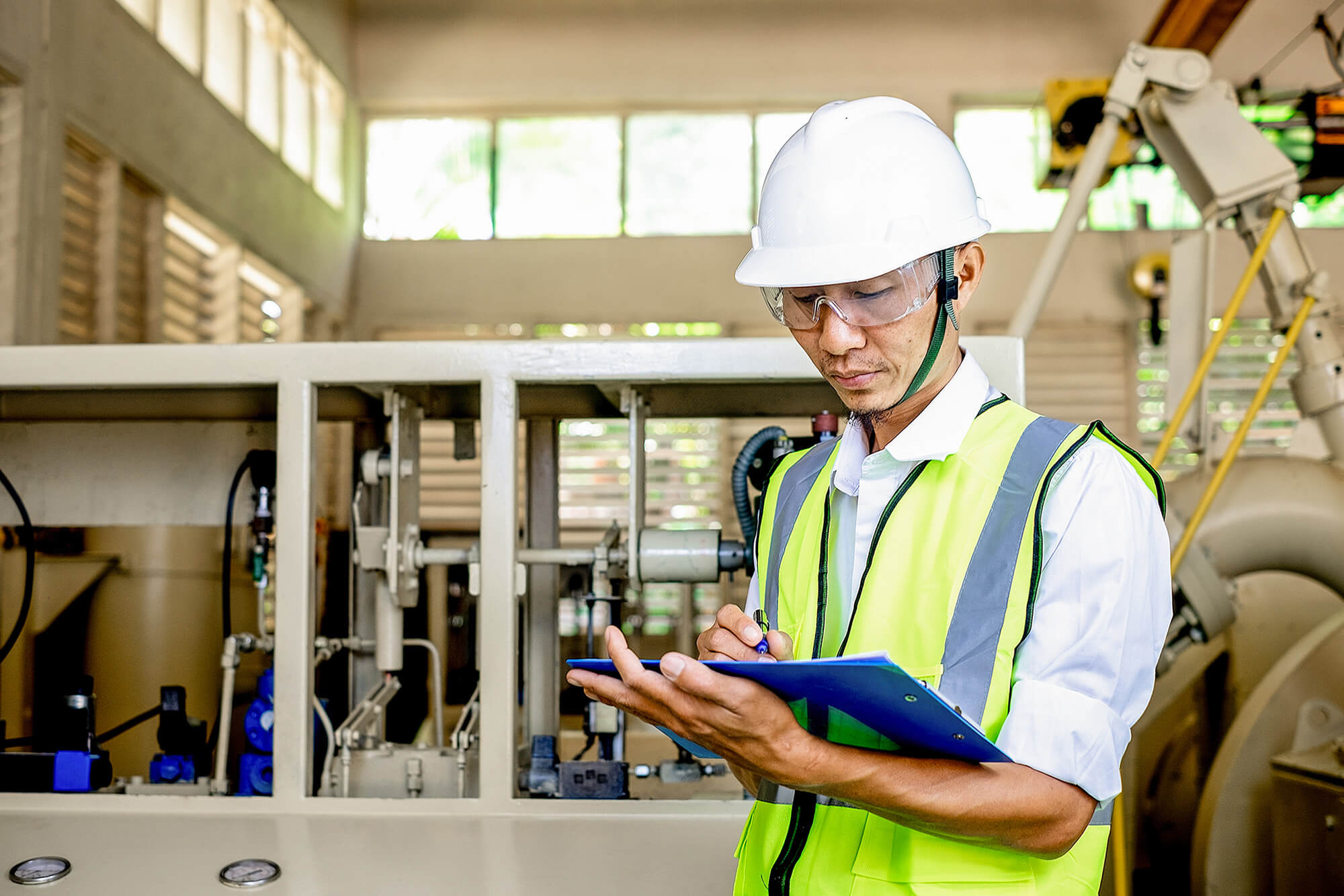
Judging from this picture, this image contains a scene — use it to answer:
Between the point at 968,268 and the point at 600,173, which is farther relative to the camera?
the point at 600,173

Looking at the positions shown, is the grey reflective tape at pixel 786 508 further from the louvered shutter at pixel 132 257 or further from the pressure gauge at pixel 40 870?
the louvered shutter at pixel 132 257

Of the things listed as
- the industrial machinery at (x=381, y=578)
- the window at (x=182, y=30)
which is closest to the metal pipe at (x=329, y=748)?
the industrial machinery at (x=381, y=578)

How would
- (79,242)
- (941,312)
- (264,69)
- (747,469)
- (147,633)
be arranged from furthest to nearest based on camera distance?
(264,69)
(79,242)
(147,633)
(747,469)
(941,312)

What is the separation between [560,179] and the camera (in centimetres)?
617

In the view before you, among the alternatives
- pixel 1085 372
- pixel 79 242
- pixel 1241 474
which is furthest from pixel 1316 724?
pixel 79 242

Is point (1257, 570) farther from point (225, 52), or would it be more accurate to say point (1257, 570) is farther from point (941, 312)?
point (225, 52)

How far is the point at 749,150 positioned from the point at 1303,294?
3.78 metres

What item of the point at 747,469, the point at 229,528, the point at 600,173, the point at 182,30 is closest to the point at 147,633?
the point at 229,528

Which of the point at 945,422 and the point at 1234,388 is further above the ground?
the point at 1234,388

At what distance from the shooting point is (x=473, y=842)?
1747mm

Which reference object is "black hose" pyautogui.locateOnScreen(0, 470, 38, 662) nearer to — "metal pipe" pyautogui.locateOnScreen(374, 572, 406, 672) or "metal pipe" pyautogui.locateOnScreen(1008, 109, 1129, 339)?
"metal pipe" pyautogui.locateOnScreen(374, 572, 406, 672)

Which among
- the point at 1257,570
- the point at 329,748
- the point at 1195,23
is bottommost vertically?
the point at 329,748

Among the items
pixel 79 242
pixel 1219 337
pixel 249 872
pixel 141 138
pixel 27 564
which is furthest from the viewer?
pixel 141 138

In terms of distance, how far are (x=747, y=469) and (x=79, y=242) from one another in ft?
9.10
